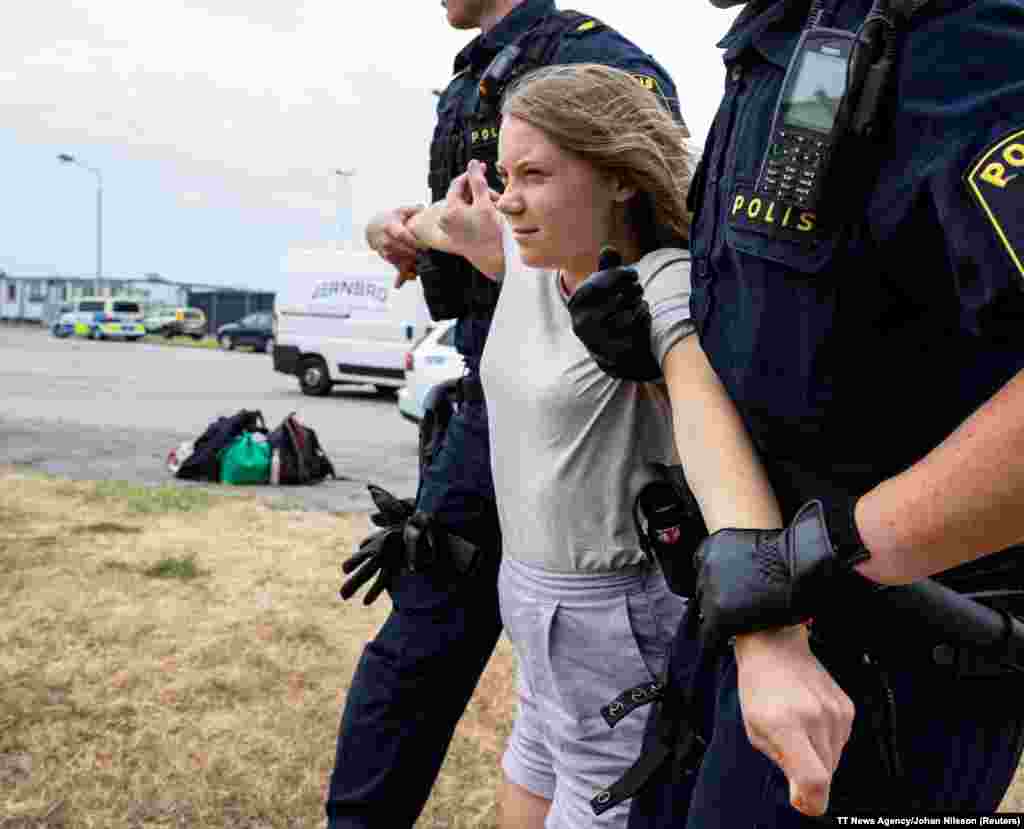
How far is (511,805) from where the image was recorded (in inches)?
78.9

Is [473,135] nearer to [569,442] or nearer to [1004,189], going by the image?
[569,442]

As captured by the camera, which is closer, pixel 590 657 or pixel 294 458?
pixel 590 657

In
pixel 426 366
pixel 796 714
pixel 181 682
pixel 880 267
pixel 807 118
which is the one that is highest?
pixel 807 118


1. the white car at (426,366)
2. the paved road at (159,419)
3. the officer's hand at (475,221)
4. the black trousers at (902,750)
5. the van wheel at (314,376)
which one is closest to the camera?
the black trousers at (902,750)

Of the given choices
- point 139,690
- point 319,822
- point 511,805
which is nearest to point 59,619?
point 139,690

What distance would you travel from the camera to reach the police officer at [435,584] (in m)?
2.12

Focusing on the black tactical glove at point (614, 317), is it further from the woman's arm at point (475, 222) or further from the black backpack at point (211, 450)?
Answer: the black backpack at point (211, 450)

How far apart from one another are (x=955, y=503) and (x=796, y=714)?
215 mm

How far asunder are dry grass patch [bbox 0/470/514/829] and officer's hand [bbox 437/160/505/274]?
1659 millimetres

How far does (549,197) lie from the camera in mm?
1511

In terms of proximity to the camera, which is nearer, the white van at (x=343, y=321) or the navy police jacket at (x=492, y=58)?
the navy police jacket at (x=492, y=58)

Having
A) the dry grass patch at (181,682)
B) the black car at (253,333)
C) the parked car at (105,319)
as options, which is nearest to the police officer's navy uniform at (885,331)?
the dry grass patch at (181,682)

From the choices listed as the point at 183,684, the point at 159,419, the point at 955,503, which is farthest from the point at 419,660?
the point at 159,419

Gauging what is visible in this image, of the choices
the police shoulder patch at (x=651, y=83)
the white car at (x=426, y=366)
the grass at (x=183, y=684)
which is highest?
the police shoulder patch at (x=651, y=83)
